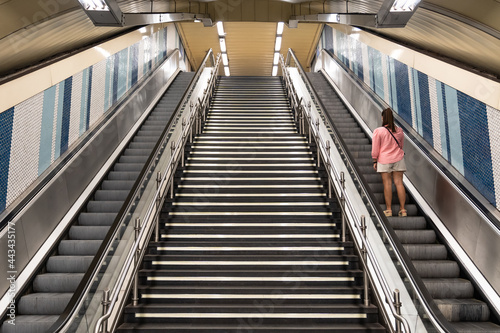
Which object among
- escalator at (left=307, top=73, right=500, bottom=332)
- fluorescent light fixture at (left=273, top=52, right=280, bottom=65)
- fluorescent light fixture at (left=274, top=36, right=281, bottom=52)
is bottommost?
escalator at (left=307, top=73, right=500, bottom=332)

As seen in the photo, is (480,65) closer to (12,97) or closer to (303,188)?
(303,188)

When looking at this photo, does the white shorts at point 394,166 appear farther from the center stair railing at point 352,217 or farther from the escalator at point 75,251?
the escalator at point 75,251

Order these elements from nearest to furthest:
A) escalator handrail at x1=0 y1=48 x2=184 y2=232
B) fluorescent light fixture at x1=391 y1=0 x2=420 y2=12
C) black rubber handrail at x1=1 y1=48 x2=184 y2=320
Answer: black rubber handrail at x1=1 y1=48 x2=184 y2=320, fluorescent light fixture at x1=391 y1=0 x2=420 y2=12, escalator handrail at x1=0 y1=48 x2=184 y2=232

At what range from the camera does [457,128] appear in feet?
16.8

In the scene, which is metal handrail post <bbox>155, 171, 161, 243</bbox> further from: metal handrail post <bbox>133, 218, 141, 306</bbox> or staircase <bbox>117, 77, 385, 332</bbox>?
metal handrail post <bbox>133, 218, 141, 306</bbox>

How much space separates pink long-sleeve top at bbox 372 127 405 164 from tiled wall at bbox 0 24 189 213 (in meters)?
3.96

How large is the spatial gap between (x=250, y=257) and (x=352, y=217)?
114 centimetres

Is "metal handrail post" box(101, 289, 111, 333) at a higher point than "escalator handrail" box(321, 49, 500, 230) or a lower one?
lower

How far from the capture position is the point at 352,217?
177 inches

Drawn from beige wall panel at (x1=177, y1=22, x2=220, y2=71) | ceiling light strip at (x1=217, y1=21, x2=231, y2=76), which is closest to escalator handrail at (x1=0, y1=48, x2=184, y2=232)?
ceiling light strip at (x1=217, y1=21, x2=231, y2=76)

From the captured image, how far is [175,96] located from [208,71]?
105 cm

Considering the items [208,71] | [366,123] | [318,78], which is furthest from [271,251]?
[318,78]

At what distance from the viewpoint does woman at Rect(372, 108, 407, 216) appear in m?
4.86

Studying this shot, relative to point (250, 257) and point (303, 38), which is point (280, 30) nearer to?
point (303, 38)
